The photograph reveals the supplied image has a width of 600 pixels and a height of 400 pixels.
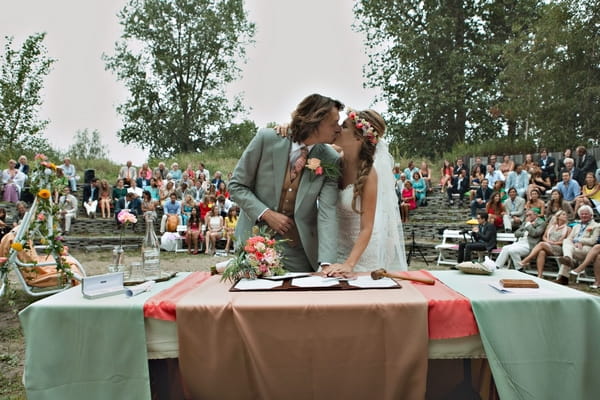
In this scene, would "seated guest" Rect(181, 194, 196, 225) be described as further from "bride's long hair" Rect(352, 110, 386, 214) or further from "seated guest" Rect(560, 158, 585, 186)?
"bride's long hair" Rect(352, 110, 386, 214)

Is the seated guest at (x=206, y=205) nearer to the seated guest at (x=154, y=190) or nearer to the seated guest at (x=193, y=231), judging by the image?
the seated guest at (x=193, y=231)

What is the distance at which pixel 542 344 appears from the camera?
72.9 inches

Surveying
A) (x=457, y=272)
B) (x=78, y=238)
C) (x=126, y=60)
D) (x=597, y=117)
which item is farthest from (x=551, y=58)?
(x=126, y=60)

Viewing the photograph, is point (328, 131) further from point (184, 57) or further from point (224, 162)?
point (184, 57)

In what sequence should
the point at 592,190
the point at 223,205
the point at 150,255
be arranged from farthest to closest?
the point at 223,205, the point at 592,190, the point at 150,255

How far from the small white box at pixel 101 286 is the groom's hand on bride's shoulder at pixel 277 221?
0.84m

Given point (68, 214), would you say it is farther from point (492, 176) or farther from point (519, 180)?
point (519, 180)

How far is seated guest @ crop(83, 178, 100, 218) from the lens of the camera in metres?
15.2

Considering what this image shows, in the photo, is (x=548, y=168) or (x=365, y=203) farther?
(x=548, y=168)

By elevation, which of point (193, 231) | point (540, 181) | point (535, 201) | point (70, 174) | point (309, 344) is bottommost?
point (193, 231)

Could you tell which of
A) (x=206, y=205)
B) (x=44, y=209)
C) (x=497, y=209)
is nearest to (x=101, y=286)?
(x=44, y=209)

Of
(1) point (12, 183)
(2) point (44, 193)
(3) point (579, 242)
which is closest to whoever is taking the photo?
(2) point (44, 193)

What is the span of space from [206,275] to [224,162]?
2273 centimetres

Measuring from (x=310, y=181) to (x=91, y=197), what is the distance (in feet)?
47.7
